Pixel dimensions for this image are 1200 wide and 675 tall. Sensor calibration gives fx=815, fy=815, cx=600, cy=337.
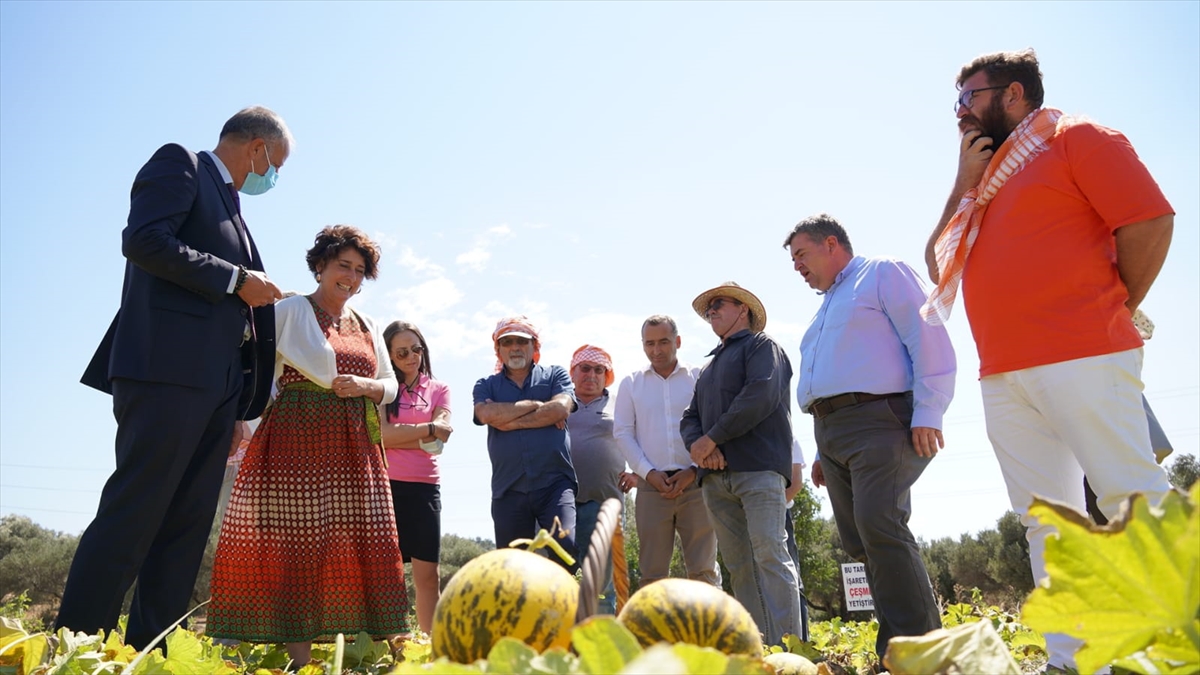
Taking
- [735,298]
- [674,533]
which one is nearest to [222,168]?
[735,298]

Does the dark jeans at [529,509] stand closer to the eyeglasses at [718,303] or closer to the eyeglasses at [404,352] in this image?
the eyeglasses at [404,352]

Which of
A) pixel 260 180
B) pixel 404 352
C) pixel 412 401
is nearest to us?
pixel 260 180

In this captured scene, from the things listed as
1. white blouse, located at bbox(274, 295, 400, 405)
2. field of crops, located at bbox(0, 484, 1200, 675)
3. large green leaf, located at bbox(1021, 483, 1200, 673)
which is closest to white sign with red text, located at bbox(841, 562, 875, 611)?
white blouse, located at bbox(274, 295, 400, 405)

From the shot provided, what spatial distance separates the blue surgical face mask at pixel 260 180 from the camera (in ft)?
12.4

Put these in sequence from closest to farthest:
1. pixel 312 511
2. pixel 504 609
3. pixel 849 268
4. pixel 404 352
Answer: pixel 504 609
pixel 312 511
pixel 849 268
pixel 404 352

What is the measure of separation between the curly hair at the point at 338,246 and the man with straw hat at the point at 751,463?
217cm

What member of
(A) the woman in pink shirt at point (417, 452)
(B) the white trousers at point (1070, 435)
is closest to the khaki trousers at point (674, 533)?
(A) the woman in pink shirt at point (417, 452)

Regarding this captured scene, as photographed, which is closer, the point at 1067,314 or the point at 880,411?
the point at 1067,314

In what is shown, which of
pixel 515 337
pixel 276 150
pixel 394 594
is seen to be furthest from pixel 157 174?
pixel 515 337

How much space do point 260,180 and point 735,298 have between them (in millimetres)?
3087

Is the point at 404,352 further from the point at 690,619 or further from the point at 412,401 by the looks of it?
the point at 690,619

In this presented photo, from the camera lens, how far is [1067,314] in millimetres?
2648

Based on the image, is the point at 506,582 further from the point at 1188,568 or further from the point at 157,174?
the point at 157,174

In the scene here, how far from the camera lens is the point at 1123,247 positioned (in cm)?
264
